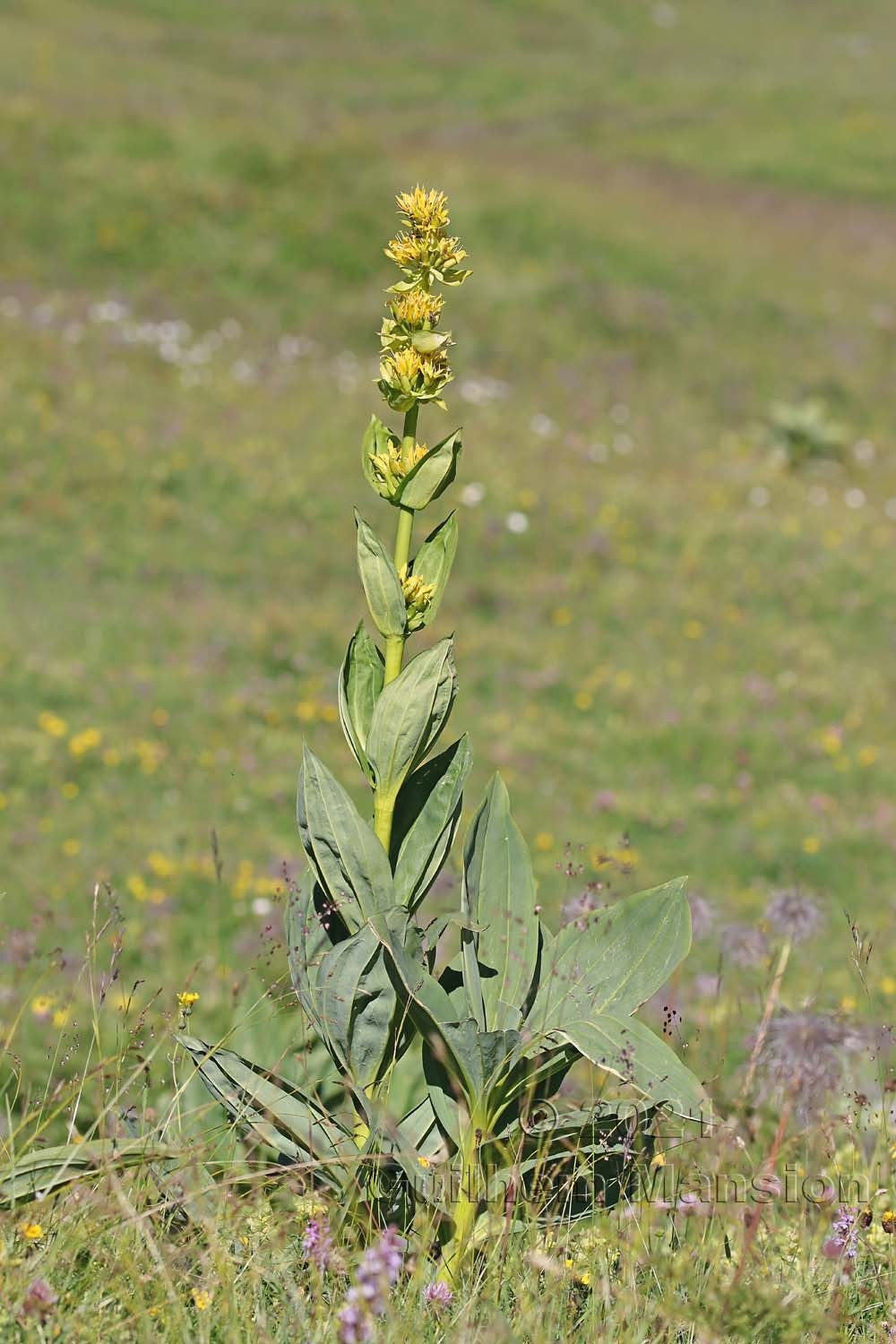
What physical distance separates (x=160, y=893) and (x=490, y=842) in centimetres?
424

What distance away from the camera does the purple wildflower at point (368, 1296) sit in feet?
7.64

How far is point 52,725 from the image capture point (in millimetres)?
8797

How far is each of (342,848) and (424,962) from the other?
14.5 inches

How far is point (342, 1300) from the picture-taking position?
271 cm

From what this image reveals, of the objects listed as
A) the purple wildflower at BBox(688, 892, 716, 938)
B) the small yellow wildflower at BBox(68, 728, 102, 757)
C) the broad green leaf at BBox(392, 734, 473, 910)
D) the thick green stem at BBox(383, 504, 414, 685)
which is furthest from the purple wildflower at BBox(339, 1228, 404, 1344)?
the small yellow wildflower at BBox(68, 728, 102, 757)

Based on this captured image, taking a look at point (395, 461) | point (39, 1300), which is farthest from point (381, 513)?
point (39, 1300)

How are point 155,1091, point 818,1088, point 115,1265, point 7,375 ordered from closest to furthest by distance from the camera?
point 115,1265
point 818,1088
point 155,1091
point 7,375

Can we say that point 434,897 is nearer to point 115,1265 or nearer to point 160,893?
point 160,893

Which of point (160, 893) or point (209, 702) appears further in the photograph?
point (209, 702)

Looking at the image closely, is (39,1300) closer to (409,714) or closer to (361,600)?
(409,714)

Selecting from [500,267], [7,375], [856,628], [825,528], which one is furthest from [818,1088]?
[500,267]

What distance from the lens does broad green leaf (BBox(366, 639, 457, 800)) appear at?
3.02 meters

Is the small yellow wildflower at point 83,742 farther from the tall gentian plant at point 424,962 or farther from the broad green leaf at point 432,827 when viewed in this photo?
the broad green leaf at point 432,827

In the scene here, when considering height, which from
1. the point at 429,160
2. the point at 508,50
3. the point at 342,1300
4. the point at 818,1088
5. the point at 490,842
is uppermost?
the point at 508,50
